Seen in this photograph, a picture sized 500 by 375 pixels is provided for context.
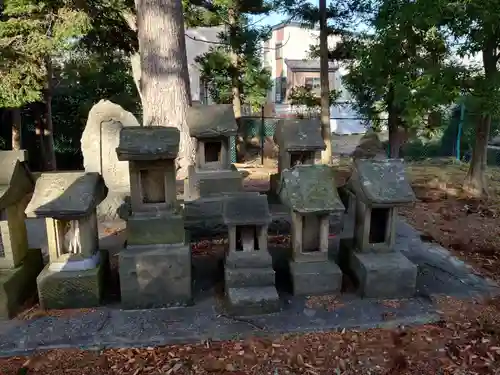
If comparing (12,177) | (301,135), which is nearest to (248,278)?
(12,177)

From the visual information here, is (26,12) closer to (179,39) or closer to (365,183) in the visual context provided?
(179,39)

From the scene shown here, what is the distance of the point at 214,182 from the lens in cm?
654

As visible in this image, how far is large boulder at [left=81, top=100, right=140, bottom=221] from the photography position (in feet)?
24.7

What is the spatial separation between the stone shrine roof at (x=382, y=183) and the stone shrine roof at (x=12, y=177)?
143 inches

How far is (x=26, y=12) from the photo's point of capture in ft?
30.2

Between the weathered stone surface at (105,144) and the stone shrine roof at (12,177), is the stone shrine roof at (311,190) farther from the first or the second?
the weathered stone surface at (105,144)

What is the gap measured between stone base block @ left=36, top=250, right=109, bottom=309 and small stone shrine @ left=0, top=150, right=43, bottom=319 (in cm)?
26

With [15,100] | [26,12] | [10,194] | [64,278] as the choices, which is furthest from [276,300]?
[26,12]

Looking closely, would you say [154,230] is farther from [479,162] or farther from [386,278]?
[479,162]

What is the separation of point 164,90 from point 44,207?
17.6 ft

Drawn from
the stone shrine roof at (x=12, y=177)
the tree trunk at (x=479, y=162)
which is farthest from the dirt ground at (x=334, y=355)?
the tree trunk at (x=479, y=162)

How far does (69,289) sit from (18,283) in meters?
0.56

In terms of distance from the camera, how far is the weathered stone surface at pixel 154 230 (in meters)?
4.38

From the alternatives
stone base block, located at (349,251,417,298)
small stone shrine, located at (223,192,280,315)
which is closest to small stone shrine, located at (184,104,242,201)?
small stone shrine, located at (223,192,280,315)
